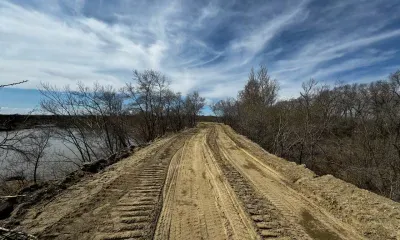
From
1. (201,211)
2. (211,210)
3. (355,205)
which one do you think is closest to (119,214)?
(201,211)

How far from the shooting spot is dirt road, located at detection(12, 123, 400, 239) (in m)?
4.51

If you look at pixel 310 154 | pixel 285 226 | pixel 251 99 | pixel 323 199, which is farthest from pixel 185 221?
pixel 251 99

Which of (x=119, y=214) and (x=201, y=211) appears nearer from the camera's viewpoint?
(x=119, y=214)

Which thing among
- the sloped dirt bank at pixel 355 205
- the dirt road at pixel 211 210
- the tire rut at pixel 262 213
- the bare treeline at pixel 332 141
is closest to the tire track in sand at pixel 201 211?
the dirt road at pixel 211 210

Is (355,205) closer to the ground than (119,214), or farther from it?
closer to the ground

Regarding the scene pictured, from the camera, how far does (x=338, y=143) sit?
23.7 m

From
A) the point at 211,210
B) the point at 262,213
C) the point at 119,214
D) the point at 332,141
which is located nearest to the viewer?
the point at 119,214

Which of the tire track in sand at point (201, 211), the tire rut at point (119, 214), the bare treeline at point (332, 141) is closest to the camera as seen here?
the tire rut at point (119, 214)

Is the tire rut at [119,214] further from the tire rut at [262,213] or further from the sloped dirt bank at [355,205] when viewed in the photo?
the sloped dirt bank at [355,205]

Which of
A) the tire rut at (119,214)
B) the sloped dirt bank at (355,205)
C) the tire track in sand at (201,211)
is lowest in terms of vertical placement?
the sloped dirt bank at (355,205)

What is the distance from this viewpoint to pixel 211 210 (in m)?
5.61

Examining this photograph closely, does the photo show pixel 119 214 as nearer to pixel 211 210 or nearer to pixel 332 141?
pixel 211 210

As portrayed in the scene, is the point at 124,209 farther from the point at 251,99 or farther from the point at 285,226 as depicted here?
the point at 251,99

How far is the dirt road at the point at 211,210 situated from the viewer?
451 cm
